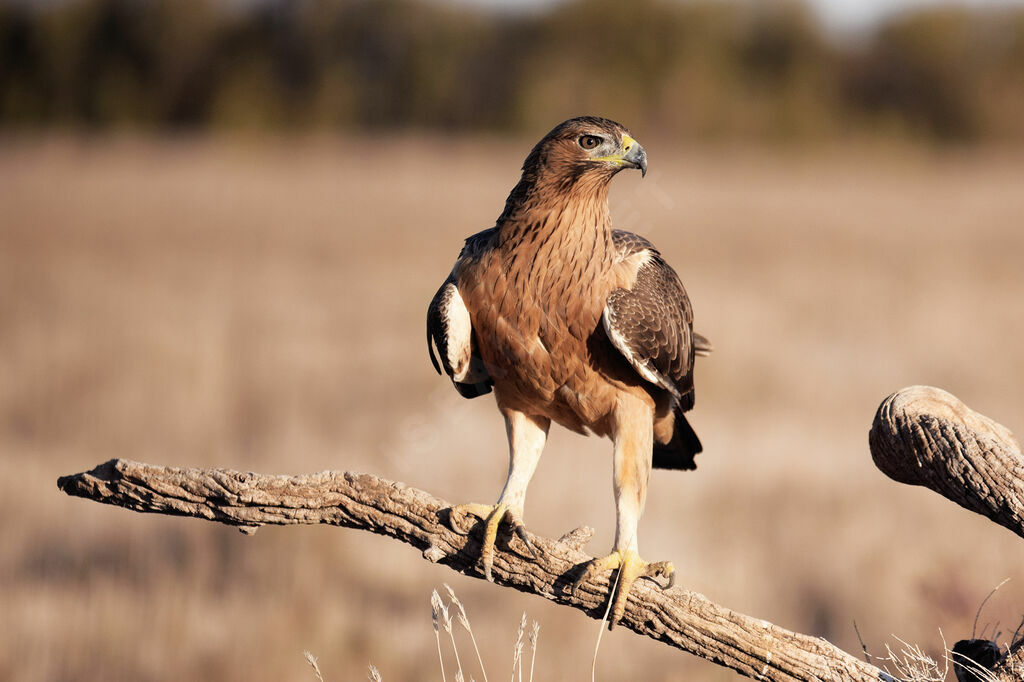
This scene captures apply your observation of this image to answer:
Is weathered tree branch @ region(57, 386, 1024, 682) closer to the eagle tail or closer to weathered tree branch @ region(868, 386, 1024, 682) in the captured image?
weathered tree branch @ region(868, 386, 1024, 682)

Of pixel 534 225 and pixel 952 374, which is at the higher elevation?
pixel 952 374

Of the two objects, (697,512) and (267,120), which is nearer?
(697,512)

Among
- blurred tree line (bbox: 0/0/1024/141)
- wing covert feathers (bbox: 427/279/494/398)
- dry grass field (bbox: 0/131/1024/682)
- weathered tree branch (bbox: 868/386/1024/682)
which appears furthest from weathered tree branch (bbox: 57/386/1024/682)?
blurred tree line (bbox: 0/0/1024/141)

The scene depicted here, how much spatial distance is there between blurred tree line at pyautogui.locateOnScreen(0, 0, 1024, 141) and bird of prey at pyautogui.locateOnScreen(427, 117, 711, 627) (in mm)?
20328

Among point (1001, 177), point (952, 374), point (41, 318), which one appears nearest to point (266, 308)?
point (41, 318)

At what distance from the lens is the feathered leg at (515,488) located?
3.54 meters

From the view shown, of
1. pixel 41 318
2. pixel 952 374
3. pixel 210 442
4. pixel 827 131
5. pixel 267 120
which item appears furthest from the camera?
pixel 827 131

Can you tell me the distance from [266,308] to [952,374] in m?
9.16

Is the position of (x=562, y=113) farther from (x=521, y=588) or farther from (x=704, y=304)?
(x=521, y=588)

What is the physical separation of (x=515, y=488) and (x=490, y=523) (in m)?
0.27

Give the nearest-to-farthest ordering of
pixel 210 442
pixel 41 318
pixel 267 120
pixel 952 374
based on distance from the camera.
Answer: pixel 210 442, pixel 952 374, pixel 41 318, pixel 267 120

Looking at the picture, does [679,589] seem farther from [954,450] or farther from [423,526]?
[954,450]

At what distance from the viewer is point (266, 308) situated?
14.2 m

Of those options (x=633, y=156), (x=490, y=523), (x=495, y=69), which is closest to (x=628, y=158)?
(x=633, y=156)
